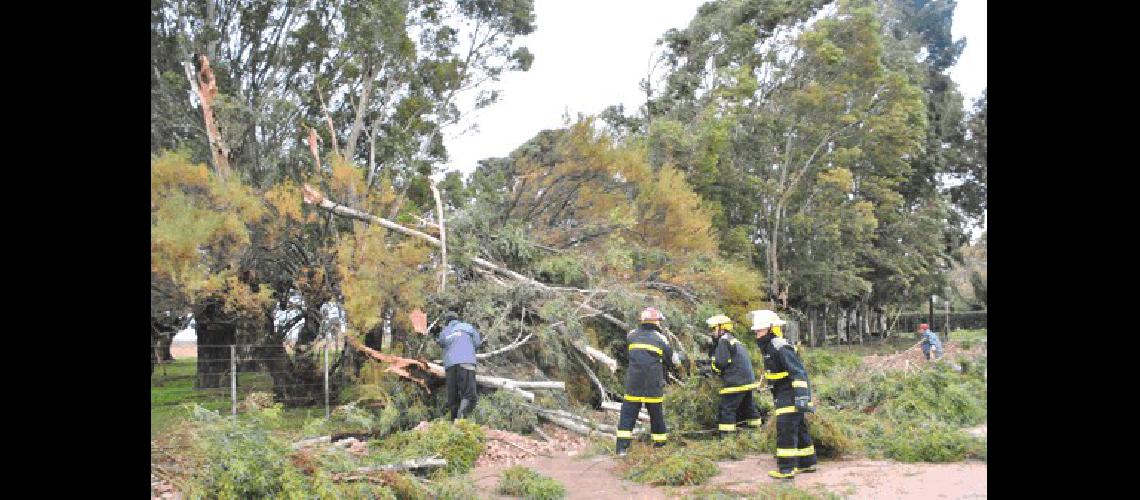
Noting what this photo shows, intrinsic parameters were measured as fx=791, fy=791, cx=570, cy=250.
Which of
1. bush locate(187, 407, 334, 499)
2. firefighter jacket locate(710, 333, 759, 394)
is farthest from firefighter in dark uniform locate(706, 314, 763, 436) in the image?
bush locate(187, 407, 334, 499)

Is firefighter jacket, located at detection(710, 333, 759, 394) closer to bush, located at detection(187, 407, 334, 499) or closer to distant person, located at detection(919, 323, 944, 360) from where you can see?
distant person, located at detection(919, 323, 944, 360)

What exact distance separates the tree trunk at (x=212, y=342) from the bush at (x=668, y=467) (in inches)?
115

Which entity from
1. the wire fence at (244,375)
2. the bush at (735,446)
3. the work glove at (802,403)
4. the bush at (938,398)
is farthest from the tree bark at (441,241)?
the bush at (938,398)

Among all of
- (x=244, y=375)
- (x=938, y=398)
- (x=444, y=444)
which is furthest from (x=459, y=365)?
(x=938, y=398)

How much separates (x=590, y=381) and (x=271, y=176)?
14.0 feet

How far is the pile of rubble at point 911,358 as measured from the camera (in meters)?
7.46

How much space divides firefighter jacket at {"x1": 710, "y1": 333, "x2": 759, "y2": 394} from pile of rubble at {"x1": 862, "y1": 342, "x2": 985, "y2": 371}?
1.85m

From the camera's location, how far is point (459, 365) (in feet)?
22.9

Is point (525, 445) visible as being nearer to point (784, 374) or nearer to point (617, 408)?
Result: point (617, 408)

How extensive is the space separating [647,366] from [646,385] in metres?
0.16

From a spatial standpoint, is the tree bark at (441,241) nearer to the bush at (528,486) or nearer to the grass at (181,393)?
the grass at (181,393)

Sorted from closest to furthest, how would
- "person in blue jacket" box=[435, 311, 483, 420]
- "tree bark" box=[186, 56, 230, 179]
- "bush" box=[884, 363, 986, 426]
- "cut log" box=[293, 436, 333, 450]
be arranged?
1. "tree bark" box=[186, 56, 230, 179]
2. "cut log" box=[293, 436, 333, 450]
3. "person in blue jacket" box=[435, 311, 483, 420]
4. "bush" box=[884, 363, 986, 426]

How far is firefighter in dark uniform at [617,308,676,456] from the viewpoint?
6480 mm
